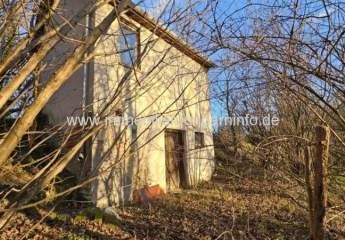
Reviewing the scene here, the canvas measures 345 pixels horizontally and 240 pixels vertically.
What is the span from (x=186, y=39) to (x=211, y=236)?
5.73 metres

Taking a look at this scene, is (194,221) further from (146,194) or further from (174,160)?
(174,160)

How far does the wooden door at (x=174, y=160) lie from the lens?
13445 millimetres

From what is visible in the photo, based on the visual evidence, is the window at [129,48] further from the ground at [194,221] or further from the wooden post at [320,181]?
the ground at [194,221]

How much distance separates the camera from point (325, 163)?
306cm

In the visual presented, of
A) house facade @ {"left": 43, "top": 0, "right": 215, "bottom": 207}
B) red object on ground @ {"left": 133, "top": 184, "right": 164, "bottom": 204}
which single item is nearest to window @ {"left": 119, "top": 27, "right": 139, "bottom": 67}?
house facade @ {"left": 43, "top": 0, "right": 215, "bottom": 207}

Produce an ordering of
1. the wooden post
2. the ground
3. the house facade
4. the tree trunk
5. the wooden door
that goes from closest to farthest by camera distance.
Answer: the tree trunk → the wooden post → the ground → the house facade → the wooden door

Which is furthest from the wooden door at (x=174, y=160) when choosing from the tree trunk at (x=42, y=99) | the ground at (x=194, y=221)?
the tree trunk at (x=42, y=99)

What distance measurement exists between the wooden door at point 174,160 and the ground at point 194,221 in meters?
0.77

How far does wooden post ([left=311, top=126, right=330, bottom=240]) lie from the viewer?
305 centimetres

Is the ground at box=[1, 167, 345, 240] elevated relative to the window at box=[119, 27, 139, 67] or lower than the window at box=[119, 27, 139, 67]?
lower

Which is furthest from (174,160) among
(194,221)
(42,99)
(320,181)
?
(42,99)

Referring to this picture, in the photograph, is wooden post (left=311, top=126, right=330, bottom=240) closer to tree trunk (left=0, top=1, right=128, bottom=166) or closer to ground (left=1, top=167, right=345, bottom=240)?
tree trunk (left=0, top=1, right=128, bottom=166)

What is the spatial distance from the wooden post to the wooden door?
9945 mm

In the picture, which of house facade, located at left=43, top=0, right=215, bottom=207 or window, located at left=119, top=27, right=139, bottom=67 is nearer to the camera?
window, located at left=119, top=27, right=139, bottom=67
